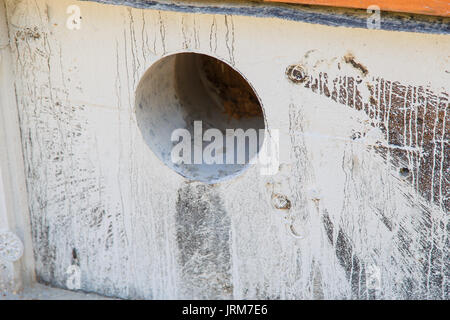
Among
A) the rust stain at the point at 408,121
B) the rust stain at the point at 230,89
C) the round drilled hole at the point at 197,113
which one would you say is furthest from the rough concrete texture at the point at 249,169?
the rust stain at the point at 230,89

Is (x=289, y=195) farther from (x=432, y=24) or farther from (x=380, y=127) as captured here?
(x=432, y=24)

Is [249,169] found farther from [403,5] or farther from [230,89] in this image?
[230,89]

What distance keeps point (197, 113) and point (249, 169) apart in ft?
3.19

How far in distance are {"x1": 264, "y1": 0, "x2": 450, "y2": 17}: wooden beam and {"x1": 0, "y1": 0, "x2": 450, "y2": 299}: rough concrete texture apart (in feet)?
0.87

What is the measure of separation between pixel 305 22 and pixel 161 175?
128 cm

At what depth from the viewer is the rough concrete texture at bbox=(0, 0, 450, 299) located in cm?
338

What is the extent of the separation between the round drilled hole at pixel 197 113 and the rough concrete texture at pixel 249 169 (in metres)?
0.12

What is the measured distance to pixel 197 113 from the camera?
467cm

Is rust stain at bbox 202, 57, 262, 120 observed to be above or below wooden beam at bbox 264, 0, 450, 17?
below

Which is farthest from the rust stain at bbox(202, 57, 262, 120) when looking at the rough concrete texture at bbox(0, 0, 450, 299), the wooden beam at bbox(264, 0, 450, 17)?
the wooden beam at bbox(264, 0, 450, 17)

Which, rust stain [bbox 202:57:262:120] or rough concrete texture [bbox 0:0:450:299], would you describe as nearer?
rough concrete texture [bbox 0:0:450:299]

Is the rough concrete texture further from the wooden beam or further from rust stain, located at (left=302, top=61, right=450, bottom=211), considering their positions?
the wooden beam

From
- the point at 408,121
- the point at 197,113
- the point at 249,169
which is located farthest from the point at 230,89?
the point at 408,121

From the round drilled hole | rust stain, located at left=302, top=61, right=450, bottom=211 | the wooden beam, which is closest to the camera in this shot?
the wooden beam
